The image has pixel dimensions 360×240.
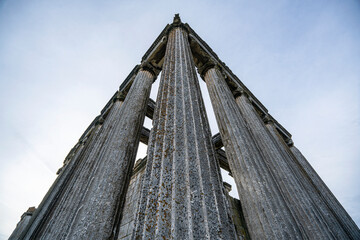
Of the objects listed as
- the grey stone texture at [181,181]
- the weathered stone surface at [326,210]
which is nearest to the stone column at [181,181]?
the grey stone texture at [181,181]

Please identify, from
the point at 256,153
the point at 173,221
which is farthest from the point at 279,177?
the point at 173,221

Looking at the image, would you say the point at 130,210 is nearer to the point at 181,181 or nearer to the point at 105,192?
the point at 105,192

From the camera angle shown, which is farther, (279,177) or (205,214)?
(279,177)

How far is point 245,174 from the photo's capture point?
4289 mm

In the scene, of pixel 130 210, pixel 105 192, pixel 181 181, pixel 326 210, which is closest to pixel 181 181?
pixel 181 181

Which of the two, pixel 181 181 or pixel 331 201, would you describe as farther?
pixel 331 201

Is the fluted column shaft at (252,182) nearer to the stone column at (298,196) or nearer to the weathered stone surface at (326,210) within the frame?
the stone column at (298,196)

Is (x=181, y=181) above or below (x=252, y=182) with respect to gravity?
below

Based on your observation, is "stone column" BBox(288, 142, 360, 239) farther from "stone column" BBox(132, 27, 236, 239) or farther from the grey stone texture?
Result: "stone column" BBox(132, 27, 236, 239)

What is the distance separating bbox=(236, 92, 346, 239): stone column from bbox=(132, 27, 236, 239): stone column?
320 cm

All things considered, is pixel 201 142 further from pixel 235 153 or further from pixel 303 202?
pixel 303 202

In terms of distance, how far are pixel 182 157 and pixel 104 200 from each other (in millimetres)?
2135

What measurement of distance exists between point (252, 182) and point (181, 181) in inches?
119

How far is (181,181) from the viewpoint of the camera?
1.86m
